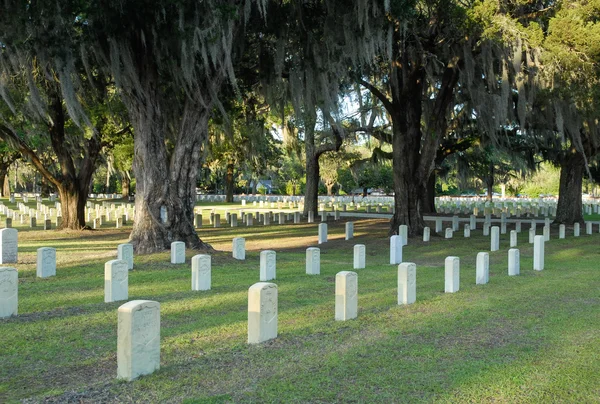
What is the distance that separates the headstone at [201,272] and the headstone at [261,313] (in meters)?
3.23

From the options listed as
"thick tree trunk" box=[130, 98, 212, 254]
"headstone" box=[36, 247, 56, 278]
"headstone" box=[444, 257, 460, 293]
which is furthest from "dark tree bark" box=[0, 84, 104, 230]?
"headstone" box=[444, 257, 460, 293]

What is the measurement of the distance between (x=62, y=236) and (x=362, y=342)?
17120 millimetres

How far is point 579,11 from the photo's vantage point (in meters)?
14.4

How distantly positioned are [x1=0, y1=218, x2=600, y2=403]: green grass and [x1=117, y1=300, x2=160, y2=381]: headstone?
0.12m

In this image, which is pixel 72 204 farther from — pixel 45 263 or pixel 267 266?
pixel 267 266

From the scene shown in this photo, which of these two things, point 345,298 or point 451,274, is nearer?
point 345,298

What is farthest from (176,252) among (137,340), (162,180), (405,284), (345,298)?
(137,340)

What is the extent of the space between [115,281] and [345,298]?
3.34 meters

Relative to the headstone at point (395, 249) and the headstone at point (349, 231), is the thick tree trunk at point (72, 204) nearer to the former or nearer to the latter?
the headstone at point (349, 231)

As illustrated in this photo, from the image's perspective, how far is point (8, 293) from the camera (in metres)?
7.17

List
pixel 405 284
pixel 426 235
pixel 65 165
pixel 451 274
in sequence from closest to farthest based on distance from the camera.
A: pixel 405 284
pixel 451 274
pixel 426 235
pixel 65 165

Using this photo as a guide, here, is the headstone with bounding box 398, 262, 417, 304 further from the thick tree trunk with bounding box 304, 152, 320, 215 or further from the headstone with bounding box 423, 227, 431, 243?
the thick tree trunk with bounding box 304, 152, 320, 215

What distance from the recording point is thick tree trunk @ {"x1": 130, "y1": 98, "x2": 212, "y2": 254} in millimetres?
13031

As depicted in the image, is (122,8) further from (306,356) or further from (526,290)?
(526,290)
